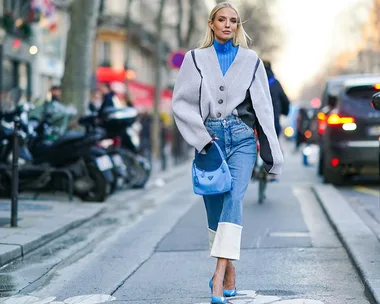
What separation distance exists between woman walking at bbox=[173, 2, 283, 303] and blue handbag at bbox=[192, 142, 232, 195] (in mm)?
42

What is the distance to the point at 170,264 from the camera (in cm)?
791

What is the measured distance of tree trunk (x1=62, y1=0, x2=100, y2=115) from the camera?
18906 mm

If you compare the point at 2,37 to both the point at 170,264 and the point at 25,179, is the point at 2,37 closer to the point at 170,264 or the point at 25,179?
the point at 25,179

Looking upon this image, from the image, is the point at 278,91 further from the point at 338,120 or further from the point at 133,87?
the point at 133,87

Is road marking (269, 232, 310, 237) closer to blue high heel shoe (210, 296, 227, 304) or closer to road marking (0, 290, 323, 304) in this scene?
road marking (0, 290, 323, 304)

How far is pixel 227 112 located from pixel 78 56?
13.2 m

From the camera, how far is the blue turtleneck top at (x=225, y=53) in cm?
607

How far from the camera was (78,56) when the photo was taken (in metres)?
18.9

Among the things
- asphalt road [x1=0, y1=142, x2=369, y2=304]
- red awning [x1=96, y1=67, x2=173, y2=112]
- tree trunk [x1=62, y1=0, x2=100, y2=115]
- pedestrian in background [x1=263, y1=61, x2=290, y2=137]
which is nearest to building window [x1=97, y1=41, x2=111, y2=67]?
red awning [x1=96, y1=67, x2=173, y2=112]

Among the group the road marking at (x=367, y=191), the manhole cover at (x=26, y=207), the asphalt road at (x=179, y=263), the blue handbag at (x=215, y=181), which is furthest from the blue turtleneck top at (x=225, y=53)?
the road marking at (x=367, y=191)

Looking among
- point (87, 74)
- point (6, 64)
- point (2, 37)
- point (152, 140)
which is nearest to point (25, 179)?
point (87, 74)

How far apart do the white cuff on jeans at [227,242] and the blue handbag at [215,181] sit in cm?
25

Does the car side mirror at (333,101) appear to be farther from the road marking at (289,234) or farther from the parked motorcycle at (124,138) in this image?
the road marking at (289,234)

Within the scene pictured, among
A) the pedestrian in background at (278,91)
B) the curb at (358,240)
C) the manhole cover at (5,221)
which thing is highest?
the pedestrian in background at (278,91)
